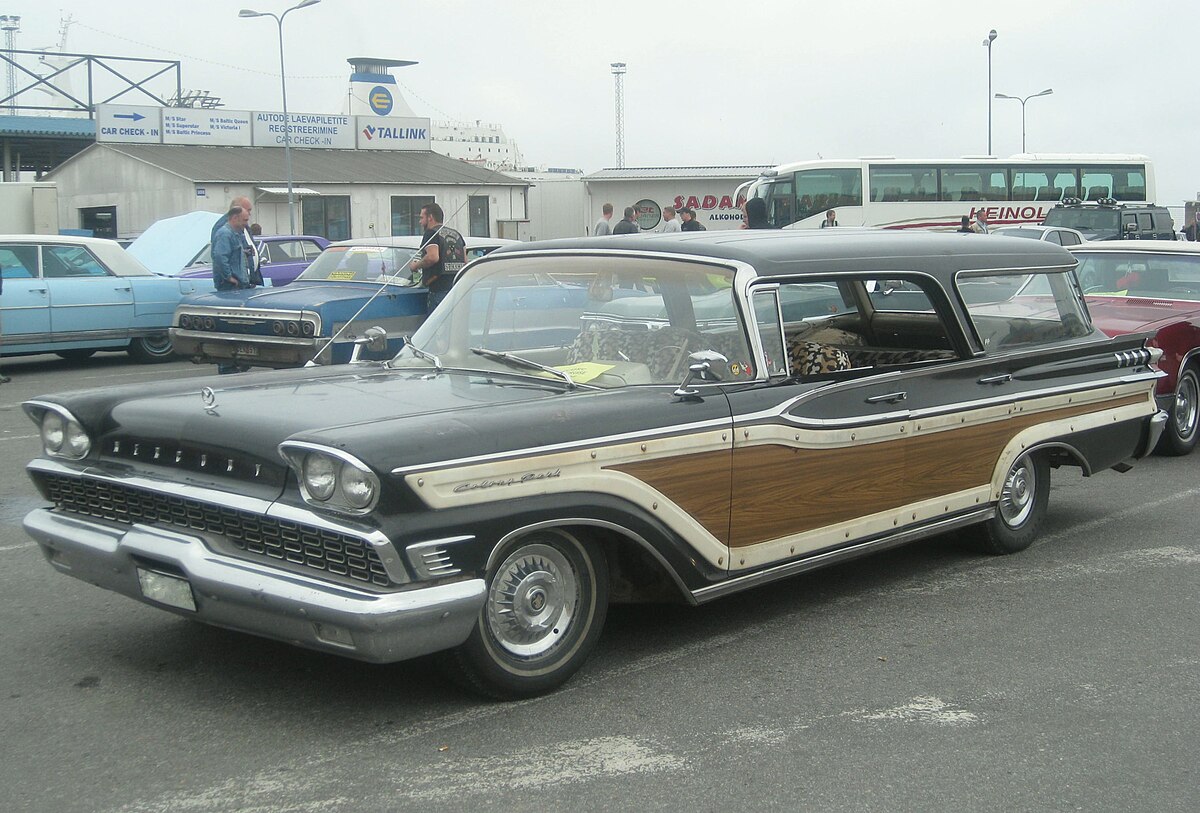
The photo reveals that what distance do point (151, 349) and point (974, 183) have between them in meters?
22.4

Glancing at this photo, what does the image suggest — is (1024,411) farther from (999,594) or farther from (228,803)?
Answer: (228,803)

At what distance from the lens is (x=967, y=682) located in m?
4.51

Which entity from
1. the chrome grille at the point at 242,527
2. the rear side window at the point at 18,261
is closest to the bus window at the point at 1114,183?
the rear side window at the point at 18,261

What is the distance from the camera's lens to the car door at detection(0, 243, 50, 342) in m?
14.1

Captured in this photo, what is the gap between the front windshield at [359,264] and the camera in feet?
41.1

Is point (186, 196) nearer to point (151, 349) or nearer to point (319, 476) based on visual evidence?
point (151, 349)

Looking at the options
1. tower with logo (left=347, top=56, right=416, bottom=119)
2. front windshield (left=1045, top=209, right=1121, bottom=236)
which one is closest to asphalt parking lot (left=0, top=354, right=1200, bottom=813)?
front windshield (left=1045, top=209, right=1121, bottom=236)

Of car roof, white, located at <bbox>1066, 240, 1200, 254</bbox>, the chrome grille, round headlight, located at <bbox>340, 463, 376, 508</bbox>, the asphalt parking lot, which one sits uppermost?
car roof, white, located at <bbox>1066, 240, 1200, 254</bbox>

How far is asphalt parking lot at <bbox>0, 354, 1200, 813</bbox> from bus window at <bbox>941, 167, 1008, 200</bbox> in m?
26.7

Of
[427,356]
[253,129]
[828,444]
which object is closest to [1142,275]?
[828,444]

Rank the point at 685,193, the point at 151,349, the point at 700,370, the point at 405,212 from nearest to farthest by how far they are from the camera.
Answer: the point at 700,370 < the point at 151,349 < the point at 405,212 < the point at 685,193

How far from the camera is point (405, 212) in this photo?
3966 centimetres

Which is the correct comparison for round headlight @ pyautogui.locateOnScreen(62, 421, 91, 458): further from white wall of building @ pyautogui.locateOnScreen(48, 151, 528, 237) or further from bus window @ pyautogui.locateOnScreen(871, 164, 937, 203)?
white wall of building @ pyautogui.locateOnScreen(48, 151, 528, 237)

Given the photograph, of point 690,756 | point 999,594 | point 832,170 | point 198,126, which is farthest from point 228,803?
point 198,126
